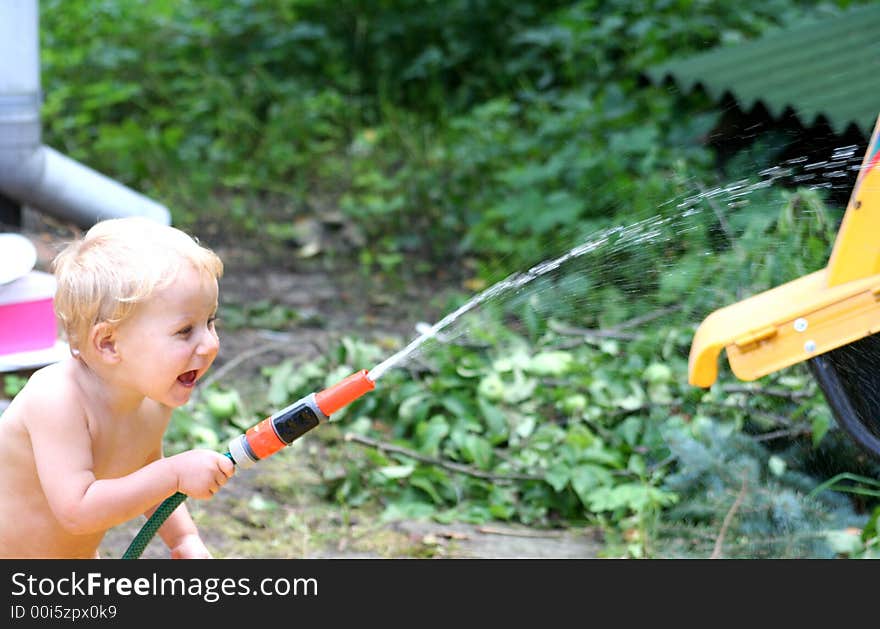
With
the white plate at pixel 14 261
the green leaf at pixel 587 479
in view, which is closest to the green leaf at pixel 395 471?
the green leaf at pixel 587 479

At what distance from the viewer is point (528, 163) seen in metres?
5.62

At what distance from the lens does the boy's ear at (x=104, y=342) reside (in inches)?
72.9

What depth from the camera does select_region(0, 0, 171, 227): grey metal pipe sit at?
143 inches

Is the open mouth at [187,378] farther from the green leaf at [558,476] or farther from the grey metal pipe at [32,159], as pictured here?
the grey metal pipe at [32,159]

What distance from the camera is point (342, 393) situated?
1869mm

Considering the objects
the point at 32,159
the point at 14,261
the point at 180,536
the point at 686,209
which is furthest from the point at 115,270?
the point at 32,159

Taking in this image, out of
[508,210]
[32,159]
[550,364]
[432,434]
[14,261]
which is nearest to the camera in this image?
[14,261]

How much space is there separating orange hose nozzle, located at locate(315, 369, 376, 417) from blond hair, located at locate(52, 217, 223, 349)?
258 millimetres

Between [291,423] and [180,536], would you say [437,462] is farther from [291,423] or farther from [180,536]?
[291,423]

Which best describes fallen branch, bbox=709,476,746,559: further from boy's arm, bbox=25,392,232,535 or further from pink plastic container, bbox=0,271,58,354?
pink plastic container, bbox=0,271,58,354

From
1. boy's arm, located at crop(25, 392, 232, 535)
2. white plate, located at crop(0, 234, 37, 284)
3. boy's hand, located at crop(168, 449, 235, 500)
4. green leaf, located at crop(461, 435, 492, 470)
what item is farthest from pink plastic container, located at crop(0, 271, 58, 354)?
green leaf, located at crop(461, 435, 492, 470)

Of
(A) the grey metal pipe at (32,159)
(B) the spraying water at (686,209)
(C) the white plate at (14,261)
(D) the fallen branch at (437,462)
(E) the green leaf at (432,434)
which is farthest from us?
(A) the grey metal pipe at (32,159)

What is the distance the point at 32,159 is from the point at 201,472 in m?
2.40
